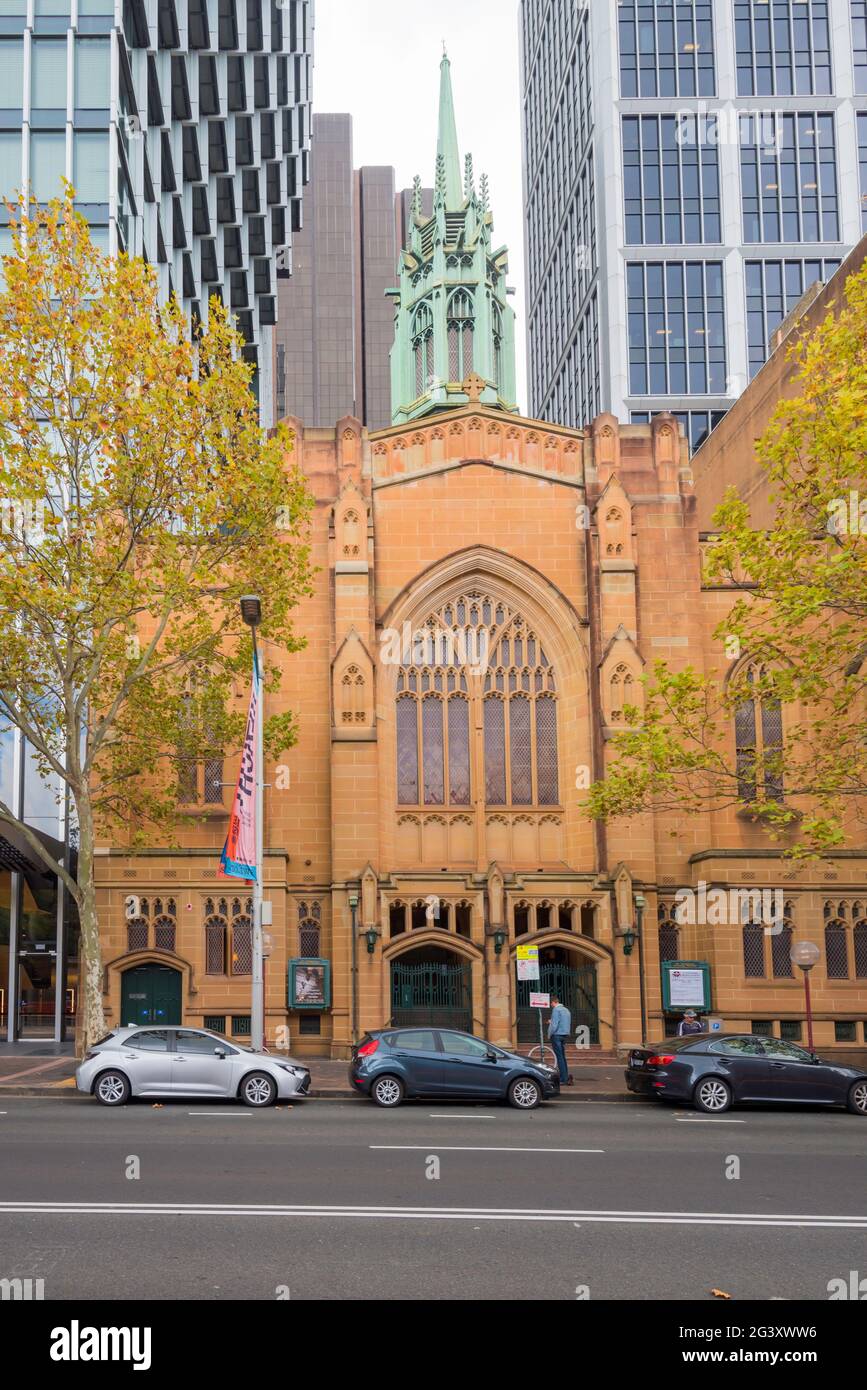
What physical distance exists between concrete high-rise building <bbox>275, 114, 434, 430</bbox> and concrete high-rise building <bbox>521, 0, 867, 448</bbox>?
55598 mm

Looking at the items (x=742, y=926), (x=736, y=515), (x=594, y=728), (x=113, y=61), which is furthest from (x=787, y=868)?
(x=113, y=61)

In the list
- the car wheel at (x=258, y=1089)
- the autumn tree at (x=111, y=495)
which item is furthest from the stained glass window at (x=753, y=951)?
the car wheel at (x=258, y=1089)

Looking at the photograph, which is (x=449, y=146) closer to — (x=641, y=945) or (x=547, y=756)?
(x=547, y=756)

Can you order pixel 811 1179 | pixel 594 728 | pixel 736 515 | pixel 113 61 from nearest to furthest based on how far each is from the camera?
pixel 811 1179 → pixel 736 515 → pixel 594 728 → pixel 113 61

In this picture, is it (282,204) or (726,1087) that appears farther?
(282,204)

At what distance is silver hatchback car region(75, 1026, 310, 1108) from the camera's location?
775 inches

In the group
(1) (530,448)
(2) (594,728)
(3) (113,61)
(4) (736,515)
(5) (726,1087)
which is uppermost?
(3) (113,61)

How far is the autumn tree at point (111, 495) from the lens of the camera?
2302 cm

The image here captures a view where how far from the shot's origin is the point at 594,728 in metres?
30.7

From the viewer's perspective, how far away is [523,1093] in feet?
67.4

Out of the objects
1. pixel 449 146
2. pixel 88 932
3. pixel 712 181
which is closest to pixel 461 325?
pixel 449 146

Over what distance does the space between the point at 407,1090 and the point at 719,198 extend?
73938 millimetres

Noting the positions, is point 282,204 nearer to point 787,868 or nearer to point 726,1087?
point 787,868

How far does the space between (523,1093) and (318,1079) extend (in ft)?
14.7
